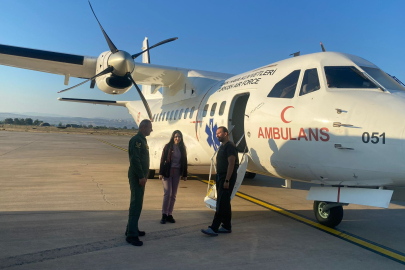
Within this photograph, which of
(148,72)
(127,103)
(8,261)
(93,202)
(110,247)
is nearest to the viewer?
(8,261)

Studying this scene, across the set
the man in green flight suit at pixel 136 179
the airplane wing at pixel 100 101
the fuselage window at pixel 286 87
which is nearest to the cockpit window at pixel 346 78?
the fuselage window at pixel 286 87

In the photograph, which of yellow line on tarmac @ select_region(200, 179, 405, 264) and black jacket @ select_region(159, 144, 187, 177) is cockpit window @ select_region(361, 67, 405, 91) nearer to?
yellow line on tarmac @ select_region(200, 179, 405, 264)

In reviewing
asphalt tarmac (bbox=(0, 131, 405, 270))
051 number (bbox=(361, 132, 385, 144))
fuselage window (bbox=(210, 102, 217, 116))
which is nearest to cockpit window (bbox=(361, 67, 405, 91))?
051 number (bbox=(361, 132, 385, 144))

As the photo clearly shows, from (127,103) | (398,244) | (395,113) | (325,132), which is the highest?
(127,103)

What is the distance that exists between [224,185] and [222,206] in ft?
1.13

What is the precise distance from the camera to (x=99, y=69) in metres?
11.0

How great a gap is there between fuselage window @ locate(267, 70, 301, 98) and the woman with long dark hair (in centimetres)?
205

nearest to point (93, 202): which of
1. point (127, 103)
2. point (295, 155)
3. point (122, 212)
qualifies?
point (122, 212)

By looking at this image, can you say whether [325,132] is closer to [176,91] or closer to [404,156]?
[404,156]

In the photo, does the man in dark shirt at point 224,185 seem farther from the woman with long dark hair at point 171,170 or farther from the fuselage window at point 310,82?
the fuselage window at point 310,82

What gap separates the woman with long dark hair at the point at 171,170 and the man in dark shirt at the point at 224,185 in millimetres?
875

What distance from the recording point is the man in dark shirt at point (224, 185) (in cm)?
515

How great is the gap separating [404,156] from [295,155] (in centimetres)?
165

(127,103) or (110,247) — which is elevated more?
(127,103)
